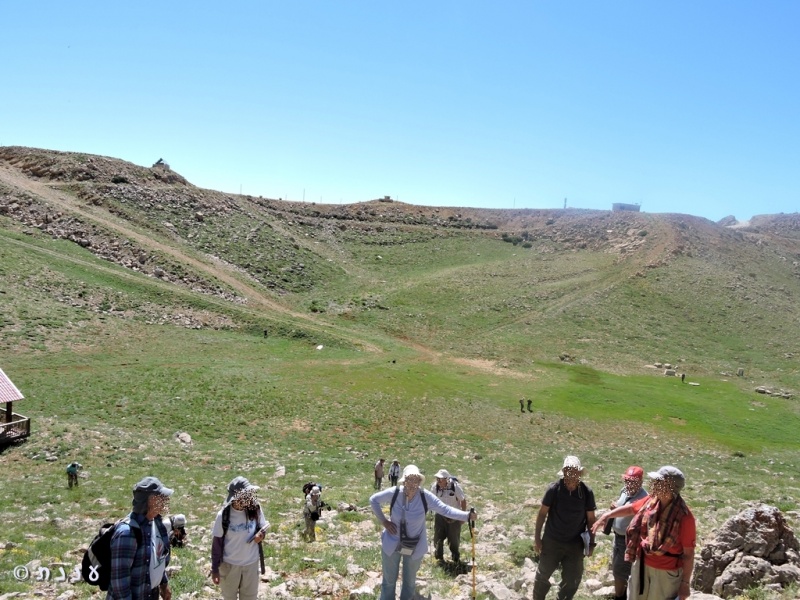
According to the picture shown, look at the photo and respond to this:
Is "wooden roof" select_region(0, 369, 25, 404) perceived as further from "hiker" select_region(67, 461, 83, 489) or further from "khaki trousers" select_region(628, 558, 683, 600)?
"khaki trousers" select_region(628, 558, 683, 600)

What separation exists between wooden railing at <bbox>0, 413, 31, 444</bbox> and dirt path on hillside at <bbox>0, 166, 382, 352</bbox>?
106ft

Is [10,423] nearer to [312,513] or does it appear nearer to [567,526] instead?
[312,513]

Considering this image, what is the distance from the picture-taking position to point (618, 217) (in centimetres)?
10025

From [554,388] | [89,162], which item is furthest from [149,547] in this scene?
[89,162]

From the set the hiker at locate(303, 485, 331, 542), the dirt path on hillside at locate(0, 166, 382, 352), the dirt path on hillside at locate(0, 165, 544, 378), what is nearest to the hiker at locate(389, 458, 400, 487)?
the hiker at locate(303, 485, 331, 542)

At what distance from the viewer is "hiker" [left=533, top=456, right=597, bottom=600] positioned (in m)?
8.37

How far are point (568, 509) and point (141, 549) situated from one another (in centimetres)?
591

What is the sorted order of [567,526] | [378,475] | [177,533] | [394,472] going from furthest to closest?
[394,472], [378,475], [177,533], [567,526]

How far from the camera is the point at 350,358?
4559cm

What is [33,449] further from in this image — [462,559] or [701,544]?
[701,544]

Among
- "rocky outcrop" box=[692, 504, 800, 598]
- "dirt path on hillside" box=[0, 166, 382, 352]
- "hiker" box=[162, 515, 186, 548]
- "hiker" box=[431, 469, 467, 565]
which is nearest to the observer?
"rocky outcrop" box=[692, 504, 800, 598]

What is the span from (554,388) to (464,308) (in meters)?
25.1

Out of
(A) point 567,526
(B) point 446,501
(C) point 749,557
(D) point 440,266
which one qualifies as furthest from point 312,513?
(D) point 440,266

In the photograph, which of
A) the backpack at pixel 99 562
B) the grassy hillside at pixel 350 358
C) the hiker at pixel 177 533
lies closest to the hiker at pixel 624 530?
the grassy hillside at pixel 350 358
